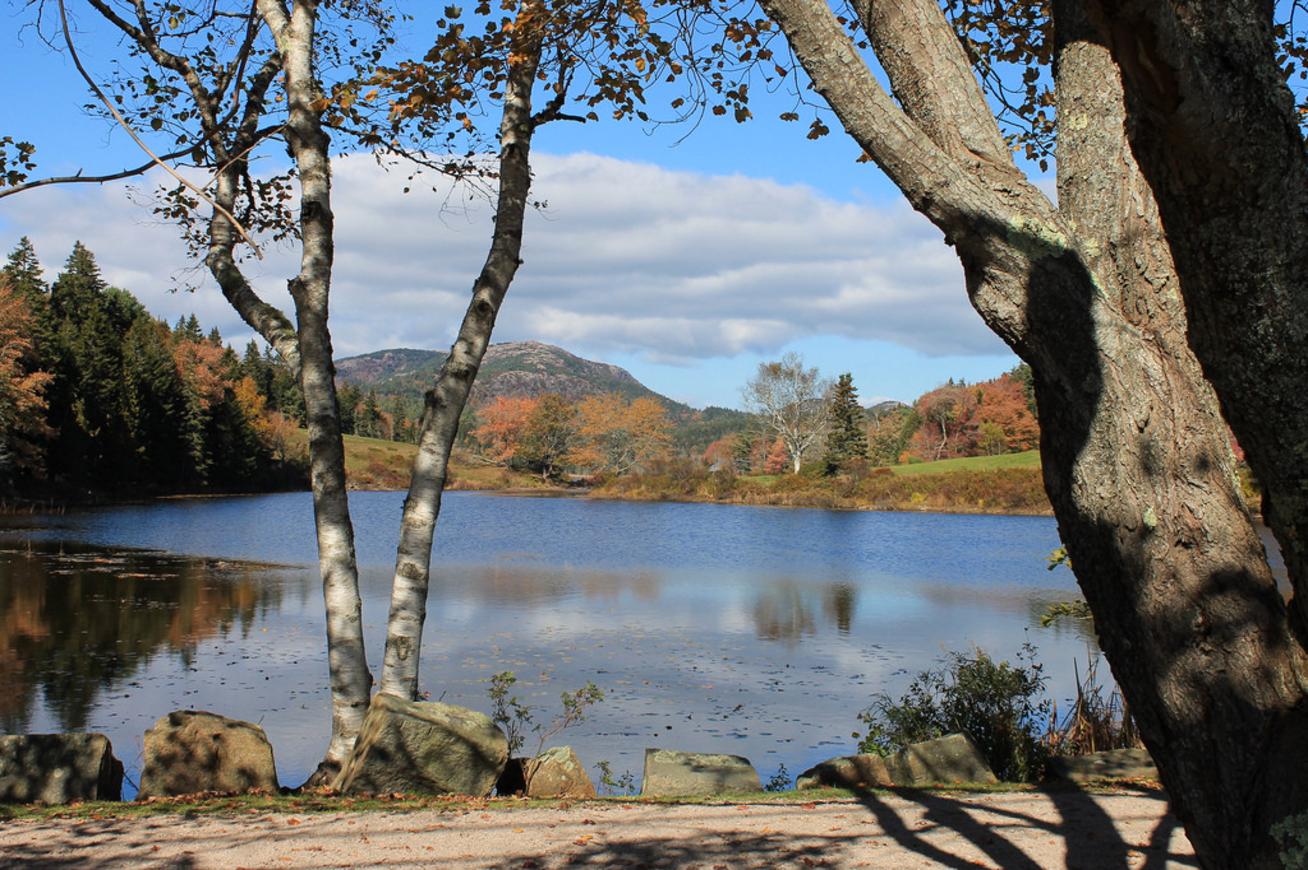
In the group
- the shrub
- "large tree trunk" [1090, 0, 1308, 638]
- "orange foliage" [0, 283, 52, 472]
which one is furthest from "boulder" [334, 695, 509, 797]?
"orange foliage" [0, 283, 52, 472]

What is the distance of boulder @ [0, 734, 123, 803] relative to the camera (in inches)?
270

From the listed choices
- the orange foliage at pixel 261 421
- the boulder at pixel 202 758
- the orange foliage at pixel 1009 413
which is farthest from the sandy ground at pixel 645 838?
the orange foliage at pixel 261 421

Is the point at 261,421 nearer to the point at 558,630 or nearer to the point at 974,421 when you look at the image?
the point at 974,421

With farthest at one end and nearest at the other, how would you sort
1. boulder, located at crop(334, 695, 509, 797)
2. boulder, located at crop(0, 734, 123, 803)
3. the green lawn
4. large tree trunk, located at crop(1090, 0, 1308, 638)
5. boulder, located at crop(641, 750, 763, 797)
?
the green lawn < boulder, located at crop(641, 750, 763, 797) < boulder, located at crop(334, 695, 509, 797) < boulder, located at crop(0, 734, 123, 803) < large tree trunk, located at crop(1090, 0, 1308, 638)

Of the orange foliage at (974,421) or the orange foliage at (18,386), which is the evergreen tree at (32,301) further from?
the orange foliage at (974,421)

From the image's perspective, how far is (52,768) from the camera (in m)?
6.98

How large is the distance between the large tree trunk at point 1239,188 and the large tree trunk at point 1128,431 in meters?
0.31

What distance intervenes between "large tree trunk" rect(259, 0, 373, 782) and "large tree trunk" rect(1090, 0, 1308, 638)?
6682 mm

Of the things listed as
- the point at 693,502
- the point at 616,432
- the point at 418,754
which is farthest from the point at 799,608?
the point at 616,432

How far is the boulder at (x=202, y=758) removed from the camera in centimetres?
722

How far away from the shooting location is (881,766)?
301 inches

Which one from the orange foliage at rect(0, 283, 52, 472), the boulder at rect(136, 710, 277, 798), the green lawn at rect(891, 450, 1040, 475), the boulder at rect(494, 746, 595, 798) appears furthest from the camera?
the green lawn at rect(891, 450, 1040, 475)

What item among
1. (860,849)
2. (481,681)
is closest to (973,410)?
(481,681)

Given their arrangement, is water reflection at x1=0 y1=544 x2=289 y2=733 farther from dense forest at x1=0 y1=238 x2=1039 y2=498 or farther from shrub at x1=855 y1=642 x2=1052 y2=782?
dense forest at x1=0 y1=238 x2=1039 y2=498
